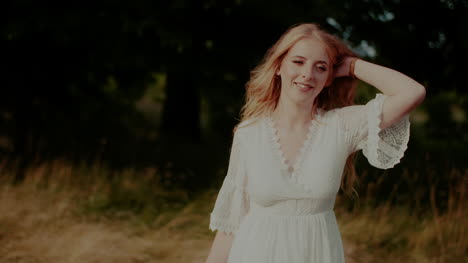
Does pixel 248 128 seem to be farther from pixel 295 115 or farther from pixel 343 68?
pixel 343 68

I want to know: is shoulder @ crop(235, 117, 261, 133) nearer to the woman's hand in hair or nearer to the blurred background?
the woman's hand in hair

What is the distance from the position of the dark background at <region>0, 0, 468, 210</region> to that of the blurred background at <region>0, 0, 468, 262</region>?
2 centimetres

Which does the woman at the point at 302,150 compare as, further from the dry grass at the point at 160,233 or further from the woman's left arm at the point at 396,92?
the dry grass at the point at 160,233

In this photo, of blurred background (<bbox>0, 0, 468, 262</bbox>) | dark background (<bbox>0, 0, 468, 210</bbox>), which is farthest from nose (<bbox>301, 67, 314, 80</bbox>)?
dark background (<bbox>0, 0, 468, 210</bbox>)

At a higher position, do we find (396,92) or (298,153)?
(396,92)

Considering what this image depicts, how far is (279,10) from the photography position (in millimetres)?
4867

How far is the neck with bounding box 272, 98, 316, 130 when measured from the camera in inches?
77.4

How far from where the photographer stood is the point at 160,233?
4254 mm

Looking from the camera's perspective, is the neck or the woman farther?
the neck

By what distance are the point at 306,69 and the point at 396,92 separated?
1.28 feet

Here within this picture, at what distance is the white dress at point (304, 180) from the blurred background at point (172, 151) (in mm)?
1460

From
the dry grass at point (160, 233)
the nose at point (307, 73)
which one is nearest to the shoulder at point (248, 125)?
the nose at point (307, 73)

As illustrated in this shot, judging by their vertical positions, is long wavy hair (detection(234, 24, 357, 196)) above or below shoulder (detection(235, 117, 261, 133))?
above

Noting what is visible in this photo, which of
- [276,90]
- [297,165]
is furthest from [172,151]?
[297,165]
